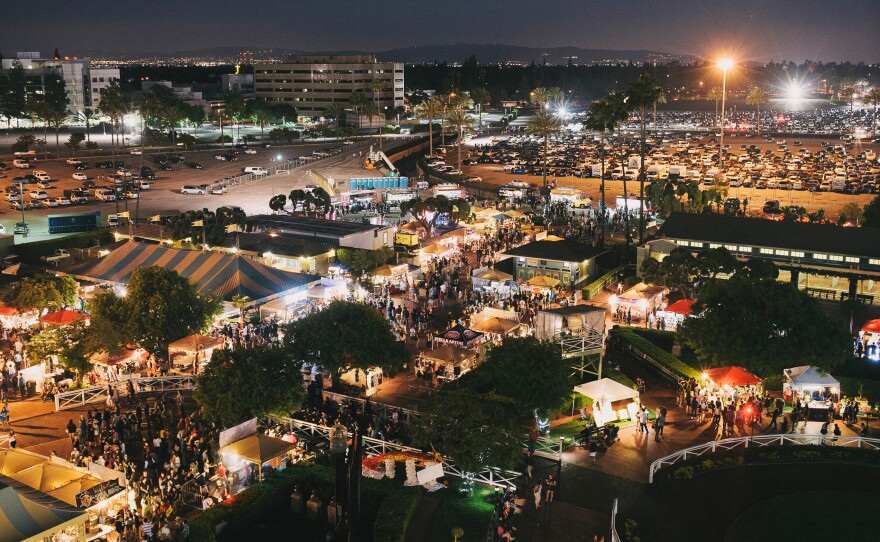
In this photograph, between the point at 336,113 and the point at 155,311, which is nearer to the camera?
the point at 155,311

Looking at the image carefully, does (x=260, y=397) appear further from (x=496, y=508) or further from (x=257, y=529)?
(x=496, y=508)

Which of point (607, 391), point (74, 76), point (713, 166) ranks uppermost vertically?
point (74, 76)

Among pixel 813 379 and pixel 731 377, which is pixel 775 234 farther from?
pixel 731 377

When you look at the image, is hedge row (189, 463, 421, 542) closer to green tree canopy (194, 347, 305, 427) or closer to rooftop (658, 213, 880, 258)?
green tree canopy (194, 347, 305, 427)

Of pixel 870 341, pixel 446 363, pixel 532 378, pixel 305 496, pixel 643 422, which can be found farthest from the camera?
pixel 870 341

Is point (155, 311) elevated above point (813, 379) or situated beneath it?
elevated above

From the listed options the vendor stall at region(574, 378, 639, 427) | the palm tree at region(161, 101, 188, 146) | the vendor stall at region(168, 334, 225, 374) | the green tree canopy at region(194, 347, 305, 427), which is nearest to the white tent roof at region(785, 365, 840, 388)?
the vendor stall at region(574, 378, 639, 427)

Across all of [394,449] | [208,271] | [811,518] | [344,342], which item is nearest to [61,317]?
[208,271]
